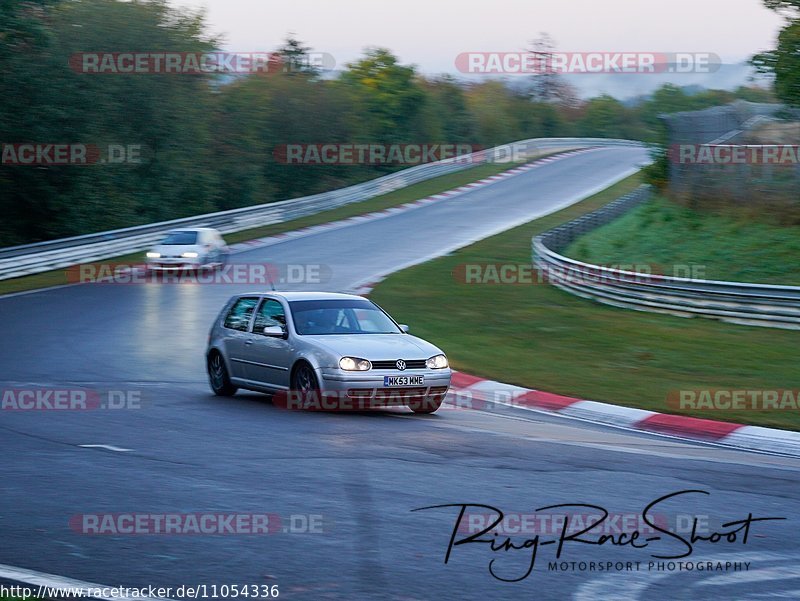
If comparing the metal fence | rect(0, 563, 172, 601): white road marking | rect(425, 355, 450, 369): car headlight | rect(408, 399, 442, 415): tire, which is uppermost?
the metal fence

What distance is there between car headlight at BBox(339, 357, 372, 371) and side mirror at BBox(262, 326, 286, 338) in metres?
1.29

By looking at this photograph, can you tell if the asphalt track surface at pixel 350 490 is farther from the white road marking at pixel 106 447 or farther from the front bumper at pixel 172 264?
the front bumper at pixel 172 264

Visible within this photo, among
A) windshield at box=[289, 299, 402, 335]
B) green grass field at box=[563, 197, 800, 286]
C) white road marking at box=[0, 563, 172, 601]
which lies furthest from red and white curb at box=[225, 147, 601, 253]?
white road marking at box=[0, 563, 172, 601]

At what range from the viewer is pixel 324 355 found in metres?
12.5

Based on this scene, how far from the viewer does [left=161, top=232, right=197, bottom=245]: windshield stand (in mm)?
30984

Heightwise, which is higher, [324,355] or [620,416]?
[324,355]

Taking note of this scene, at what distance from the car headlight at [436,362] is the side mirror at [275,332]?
1892mm

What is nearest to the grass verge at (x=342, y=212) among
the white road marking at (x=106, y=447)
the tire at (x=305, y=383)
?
the tire at (x=305, y=383)

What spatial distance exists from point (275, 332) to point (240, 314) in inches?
57.0

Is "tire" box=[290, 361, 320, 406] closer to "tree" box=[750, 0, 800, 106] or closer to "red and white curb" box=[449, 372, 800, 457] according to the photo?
"red and white curb" box=[449, 372, 800, 457]

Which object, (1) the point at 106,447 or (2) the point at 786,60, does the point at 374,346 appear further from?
(2) the point at 786,60

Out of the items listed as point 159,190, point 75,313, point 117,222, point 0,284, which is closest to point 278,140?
point 159,190

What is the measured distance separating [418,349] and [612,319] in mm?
9727

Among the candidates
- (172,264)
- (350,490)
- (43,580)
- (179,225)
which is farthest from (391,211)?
(43,580)
